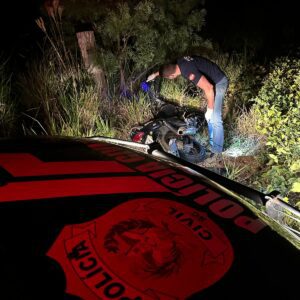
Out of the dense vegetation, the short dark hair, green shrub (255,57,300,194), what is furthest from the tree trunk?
green shrub (255,57,300,194)

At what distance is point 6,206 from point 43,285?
1.08 feet

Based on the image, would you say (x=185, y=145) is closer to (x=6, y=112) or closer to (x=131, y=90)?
(x=131, y=90)

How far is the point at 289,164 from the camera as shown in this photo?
4.34 meters

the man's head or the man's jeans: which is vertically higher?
the man's head

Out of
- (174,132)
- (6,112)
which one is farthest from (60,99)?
(174,132)

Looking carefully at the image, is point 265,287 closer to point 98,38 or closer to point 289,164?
point 289,164

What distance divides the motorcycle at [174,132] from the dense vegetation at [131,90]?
40 cm

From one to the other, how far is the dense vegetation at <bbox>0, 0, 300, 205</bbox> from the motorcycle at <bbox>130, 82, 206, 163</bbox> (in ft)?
1.31

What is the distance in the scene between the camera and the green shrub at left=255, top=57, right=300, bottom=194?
167 inches

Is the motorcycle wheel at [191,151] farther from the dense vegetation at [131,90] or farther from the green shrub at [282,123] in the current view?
the green shrub at [282,123]

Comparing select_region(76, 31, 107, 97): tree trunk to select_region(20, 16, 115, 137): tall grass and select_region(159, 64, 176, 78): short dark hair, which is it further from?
select_region(159, 64, 176, 78): short dark hair

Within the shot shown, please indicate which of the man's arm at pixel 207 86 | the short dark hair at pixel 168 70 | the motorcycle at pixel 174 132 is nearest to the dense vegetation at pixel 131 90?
the motorcycle at pixel 174 132

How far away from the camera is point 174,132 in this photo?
4.75 meters

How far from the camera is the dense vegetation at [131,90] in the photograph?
4.61 metres
